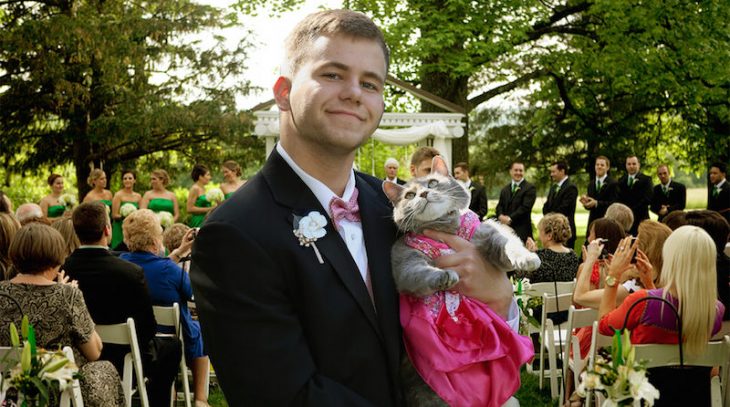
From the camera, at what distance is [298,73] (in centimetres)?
185

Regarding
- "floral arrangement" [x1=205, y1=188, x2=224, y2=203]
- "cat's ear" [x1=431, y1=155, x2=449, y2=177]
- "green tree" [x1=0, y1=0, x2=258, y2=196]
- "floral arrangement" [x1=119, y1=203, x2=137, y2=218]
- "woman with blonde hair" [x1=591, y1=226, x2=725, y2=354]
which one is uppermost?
"green tree" [x1=0, y1=0, x2=258, y2=196]

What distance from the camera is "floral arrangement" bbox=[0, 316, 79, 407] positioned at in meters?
3.53

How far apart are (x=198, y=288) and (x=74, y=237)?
15.7 ft

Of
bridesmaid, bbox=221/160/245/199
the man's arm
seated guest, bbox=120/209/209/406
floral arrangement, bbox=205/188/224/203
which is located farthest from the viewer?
bridesmaid, bbox=221/160/245/199

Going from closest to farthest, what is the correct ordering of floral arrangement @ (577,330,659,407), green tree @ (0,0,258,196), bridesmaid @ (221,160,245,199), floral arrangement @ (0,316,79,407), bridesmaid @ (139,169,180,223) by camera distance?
1. floral arrangement @ (577,330,659,407)
2. floral arrangement @ (0,316,79,407)
3. bridesmaid @ (221,160,245,199)
4. bridesmaid @ (139,169,180,223)
5. green tree @ (0,0,258,196)

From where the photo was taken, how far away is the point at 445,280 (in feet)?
6.72

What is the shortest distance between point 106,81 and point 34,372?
53.6 feet

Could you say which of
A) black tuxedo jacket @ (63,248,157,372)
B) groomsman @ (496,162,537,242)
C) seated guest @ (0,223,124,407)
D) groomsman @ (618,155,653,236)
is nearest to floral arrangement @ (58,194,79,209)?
black tuxedo jacket @ (63,248,157,372)

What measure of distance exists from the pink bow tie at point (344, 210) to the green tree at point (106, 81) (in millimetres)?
16772

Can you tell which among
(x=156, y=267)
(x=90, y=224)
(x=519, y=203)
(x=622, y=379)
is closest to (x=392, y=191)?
(x=622, y=379)

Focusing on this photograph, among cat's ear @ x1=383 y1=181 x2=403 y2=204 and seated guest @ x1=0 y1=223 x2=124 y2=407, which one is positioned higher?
cat's ear @ x1=383 y1=181 x2=403 y2=204

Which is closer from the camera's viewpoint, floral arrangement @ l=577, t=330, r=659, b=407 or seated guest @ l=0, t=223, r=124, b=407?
floral arrangement @ l=577, t=330, r=659, b=407

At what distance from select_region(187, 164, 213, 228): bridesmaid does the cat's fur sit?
887cm

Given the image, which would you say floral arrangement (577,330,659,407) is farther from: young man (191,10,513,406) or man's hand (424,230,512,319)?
young man (191,10,513,406)
